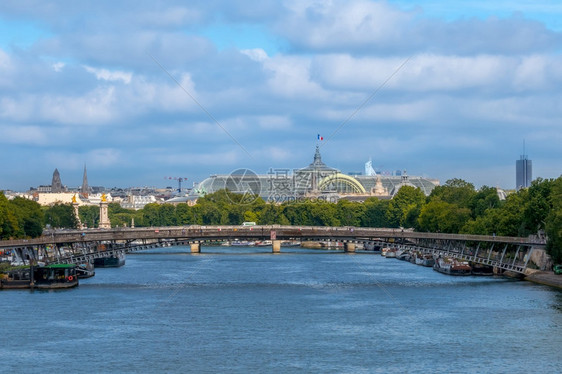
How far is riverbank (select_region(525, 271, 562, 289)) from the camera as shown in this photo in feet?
283

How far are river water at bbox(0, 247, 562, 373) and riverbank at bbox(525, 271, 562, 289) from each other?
1256 millimetres

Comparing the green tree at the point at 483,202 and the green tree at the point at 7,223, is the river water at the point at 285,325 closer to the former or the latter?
the green tree at the point at 7,223

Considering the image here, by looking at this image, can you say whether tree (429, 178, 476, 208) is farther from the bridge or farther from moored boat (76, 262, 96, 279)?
moored boat (76, 262, 96, 279)

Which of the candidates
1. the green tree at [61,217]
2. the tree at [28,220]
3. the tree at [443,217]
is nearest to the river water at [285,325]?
the tree at [28,220]

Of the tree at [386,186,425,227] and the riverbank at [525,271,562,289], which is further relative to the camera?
the tree at [386,186,425,227]

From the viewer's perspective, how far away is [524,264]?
9694 centimetres

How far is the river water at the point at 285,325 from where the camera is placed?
2211 inches

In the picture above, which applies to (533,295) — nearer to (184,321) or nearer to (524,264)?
(524,264)

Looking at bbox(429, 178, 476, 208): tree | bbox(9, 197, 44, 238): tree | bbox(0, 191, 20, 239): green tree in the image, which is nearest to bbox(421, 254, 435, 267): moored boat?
bbox(429, 178, 476, 208): tree

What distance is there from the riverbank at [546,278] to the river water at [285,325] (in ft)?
4.12

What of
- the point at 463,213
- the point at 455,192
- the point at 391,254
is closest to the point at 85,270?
the point at 463,213

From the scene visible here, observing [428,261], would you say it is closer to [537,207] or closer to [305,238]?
[305,238]

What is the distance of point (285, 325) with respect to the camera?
6806 cm

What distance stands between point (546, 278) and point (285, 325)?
28.8 metres
